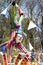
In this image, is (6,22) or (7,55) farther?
(6,22)

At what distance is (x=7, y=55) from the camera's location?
528 centimetres

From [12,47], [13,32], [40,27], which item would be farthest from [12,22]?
[40,27]

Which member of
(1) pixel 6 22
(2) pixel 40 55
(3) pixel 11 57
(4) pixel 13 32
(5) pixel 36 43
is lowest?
(5) pixel 36 43

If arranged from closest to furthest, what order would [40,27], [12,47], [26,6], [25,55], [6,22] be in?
[25,55] → [12,47] → [6,22] → [26,6] → [40,27]

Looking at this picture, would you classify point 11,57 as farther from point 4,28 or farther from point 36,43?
point 36,43

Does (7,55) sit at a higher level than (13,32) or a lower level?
lower

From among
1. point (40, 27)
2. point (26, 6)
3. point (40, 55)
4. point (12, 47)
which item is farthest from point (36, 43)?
point (12, 47)

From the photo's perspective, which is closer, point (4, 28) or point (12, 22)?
point (12, 22)

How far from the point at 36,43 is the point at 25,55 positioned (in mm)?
9097

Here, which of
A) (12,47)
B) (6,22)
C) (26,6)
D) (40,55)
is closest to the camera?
(12,47)

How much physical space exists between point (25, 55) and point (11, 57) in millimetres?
344

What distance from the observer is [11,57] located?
5266mm

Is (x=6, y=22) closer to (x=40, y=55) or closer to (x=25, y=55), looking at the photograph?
(x=40, y=55)

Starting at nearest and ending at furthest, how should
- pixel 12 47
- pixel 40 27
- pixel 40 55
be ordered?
pixel 12 47
pixel 40 55
pixel 40 27
